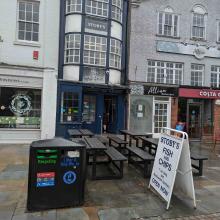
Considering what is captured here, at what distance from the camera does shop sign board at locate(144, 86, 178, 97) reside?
15.2m

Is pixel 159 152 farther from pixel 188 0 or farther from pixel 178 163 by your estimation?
pixel 188 0

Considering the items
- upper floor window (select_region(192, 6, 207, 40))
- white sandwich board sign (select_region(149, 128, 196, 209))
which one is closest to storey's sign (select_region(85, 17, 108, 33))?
upper floor window (select_region(192, 6, 207, 40))

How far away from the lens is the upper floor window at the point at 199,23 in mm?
16609

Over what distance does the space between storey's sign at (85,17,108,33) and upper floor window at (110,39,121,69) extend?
0.84m

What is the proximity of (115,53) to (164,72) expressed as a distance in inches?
136

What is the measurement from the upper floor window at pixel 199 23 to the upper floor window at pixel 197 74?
1.81 metres

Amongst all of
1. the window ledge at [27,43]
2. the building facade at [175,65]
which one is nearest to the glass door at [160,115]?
the building facade at [175,65]

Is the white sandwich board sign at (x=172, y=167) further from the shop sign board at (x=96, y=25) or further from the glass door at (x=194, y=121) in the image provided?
the glass door at (x=194, y=121)

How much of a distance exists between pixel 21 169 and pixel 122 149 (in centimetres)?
373

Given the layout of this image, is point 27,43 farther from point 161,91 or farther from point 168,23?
point 168,23

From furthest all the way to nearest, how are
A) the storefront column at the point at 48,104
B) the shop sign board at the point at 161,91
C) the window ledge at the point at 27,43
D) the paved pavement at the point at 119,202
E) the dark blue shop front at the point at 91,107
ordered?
the shop sign board at the point at 161,91 → the dark blue shop front at the point at 91,107 → the window ledge at the point at 27,43 → the storefront column at the point at 48,104 → the paved pavement at the point at 119,202

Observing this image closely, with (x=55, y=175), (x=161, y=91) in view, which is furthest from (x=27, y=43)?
(x=55, y=175)

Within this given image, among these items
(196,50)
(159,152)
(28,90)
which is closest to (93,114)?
(28,90)

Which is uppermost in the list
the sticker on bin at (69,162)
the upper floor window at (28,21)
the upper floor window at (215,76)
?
the upper floor window at (28,21)
